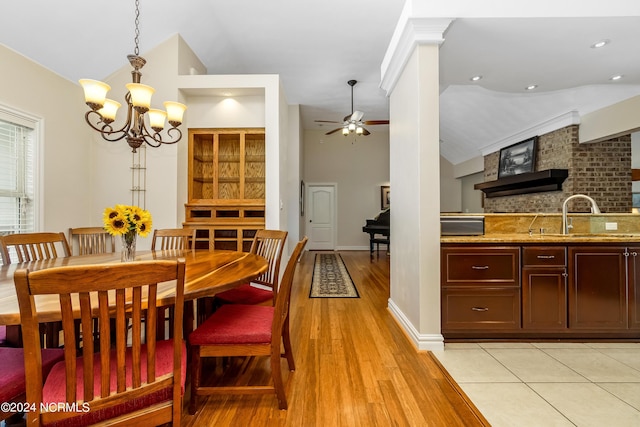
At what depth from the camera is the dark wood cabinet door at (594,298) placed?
7.79 feet

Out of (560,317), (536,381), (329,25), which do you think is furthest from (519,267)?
(329,25)

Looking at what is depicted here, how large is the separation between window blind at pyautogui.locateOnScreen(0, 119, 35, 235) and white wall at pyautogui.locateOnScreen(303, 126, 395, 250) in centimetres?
597

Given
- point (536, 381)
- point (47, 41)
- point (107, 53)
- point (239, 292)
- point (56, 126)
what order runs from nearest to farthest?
point (536, 381), point (239, 292), point (47, 41), point (56, 126), point (107, 53)

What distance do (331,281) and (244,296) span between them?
2491 mm

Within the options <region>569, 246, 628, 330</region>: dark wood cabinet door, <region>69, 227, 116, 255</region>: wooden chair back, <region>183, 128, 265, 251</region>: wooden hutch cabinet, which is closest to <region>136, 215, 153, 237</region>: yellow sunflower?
<region>69, 227, 116, 255</region>: wooden chair back

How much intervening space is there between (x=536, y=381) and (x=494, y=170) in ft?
18.2

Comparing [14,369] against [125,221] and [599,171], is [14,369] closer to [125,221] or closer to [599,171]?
[125,221]

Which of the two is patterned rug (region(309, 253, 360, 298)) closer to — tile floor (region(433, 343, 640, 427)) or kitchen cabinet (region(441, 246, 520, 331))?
kitchen cabinet (region(441, 246, 520, 331))

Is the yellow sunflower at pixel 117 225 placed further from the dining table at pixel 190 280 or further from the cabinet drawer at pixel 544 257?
the cabinet drawer at pixel 544 257

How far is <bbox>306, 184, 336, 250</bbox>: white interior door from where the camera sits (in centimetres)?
841

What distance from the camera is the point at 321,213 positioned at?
8438 millimetres

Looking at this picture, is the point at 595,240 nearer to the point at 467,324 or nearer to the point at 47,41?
the point at 467,324

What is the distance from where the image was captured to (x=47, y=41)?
2.95 meters

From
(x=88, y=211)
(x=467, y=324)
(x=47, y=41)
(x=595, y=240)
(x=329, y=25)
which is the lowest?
(x=467, y=324)
